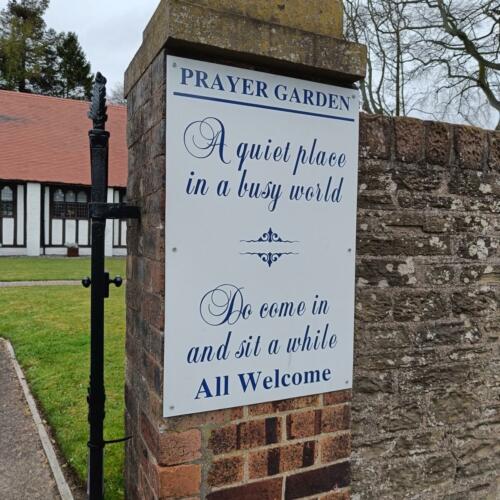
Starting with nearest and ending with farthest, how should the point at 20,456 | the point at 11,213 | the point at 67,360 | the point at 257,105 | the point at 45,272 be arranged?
1. the point at 257,105
2. the point at 20,456
3. the point at 67,360
4. the point at 45,272
5. the point at 11,213

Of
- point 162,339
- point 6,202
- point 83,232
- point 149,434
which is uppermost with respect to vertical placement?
point 6,202

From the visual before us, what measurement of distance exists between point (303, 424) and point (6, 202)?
22284mm

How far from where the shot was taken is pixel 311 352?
6.48ft

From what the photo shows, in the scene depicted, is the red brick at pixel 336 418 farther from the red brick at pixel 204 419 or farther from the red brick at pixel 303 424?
the red brick at pixel 204 419

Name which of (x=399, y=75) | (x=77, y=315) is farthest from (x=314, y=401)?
(x=399, y=75)

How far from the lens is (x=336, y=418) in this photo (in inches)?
80.2

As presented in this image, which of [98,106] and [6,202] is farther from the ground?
[6,202]

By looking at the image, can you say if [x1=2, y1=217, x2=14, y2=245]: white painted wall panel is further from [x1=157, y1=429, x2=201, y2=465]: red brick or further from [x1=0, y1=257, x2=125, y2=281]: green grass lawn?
[x1=157, y1=429, x2=201, y2=465]: red brick

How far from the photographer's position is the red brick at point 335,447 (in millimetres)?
2000

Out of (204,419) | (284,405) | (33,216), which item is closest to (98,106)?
(204,419)

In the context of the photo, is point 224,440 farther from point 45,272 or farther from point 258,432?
point 45,272

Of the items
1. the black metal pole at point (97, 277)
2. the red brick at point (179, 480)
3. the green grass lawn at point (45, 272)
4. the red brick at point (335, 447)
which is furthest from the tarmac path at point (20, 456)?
the green grass lawn at point (45, 272)

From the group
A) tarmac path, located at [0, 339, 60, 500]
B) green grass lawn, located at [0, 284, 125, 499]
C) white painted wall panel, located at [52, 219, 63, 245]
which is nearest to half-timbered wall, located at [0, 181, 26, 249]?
white painted wall panel, located at [52, 219, 63, 245]

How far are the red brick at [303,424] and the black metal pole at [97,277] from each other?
76cm
